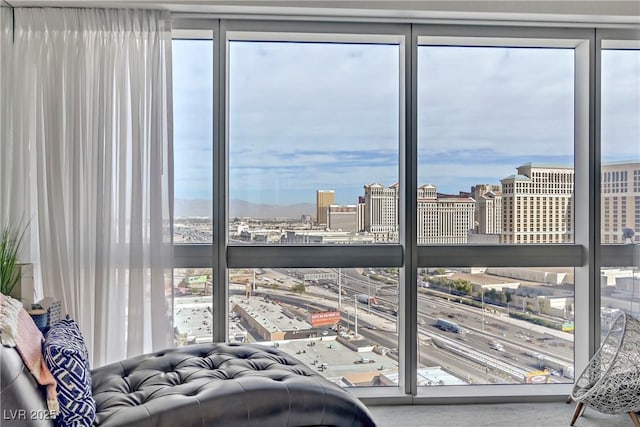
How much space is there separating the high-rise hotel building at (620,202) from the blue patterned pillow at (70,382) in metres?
2.96

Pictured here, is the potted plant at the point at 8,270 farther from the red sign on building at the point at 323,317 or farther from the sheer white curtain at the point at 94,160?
the red sign on building at the point at 323,317

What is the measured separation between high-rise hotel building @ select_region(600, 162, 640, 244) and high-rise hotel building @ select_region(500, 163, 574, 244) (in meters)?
0.20

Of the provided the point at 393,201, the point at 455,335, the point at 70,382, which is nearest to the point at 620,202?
the point at 455,335

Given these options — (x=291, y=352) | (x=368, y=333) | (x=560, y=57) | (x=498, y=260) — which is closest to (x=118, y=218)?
(x=291, y=352)

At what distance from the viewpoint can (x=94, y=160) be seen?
2.65 metres

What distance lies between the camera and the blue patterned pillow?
5.16 ft

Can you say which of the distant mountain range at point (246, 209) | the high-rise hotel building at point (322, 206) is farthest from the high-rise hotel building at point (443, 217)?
the distant mountain range at point (246, 209)

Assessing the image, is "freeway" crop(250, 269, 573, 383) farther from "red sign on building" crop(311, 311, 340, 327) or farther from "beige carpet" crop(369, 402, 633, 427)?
"beige carpet" crop(369, 402, 633, 427)

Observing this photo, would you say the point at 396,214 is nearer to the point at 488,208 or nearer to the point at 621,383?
the point at 488,208

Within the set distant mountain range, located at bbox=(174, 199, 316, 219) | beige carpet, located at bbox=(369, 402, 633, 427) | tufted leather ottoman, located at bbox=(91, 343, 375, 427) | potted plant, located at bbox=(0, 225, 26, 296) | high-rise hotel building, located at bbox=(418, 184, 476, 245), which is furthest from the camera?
high-rise hotel building, located at bbox=(418, 184, 476, 245)

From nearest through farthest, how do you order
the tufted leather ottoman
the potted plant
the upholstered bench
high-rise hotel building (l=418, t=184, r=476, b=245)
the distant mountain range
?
the upholstered bench < the tufted leather ottoman < the potted plant < the distant mountain range < high-rise hotel building (l=418, t=184, r=476, b=245)

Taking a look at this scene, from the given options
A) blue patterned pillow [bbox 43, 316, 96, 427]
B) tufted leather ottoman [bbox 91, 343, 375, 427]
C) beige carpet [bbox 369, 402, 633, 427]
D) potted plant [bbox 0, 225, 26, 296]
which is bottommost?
beige carpet [bbox 369, 402, 633, 427]

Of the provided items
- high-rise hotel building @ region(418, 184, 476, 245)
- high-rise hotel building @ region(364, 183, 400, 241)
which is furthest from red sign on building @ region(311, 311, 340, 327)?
high-rise hotel building @ region(418, 184, 476, 245)

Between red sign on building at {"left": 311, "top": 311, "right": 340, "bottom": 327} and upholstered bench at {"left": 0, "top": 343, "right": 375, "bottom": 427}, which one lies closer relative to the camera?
upholstered bench at {"left": 0, "top": 343, "right": 375, "bottom": 427}
